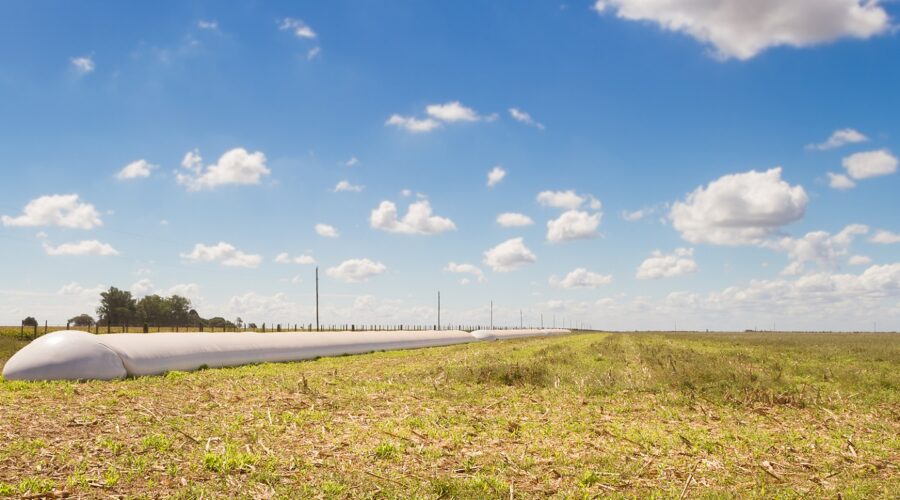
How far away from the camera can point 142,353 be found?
24297 mm

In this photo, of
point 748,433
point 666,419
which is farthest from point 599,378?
point 748,433

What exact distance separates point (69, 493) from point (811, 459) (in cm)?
1371

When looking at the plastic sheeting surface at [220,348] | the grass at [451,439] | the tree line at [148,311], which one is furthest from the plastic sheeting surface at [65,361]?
the tree line at [148,311]

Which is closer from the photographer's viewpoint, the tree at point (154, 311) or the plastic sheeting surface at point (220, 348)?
the plastic sheeting surface at point (220, 348)

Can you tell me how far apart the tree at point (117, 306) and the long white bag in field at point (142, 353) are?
124 metres

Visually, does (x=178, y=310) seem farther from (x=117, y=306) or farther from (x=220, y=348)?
(x=220, y=348)

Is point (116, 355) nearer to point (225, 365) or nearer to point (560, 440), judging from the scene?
point (225, 365)

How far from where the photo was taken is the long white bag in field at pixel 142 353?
21594mm

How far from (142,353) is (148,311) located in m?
143

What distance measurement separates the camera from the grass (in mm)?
10062

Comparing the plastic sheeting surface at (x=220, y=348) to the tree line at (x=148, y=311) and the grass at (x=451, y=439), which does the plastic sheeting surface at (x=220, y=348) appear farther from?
the tree line at (x=148, y=311)

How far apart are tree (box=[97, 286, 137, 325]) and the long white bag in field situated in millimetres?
124269

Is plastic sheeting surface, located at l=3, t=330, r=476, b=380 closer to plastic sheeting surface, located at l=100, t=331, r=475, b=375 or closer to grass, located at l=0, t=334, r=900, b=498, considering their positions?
plastic sheeting surface, located at l=100, t=331, r=475, b=375

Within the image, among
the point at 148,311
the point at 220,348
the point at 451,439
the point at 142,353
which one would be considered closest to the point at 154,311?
the point at 148,311
